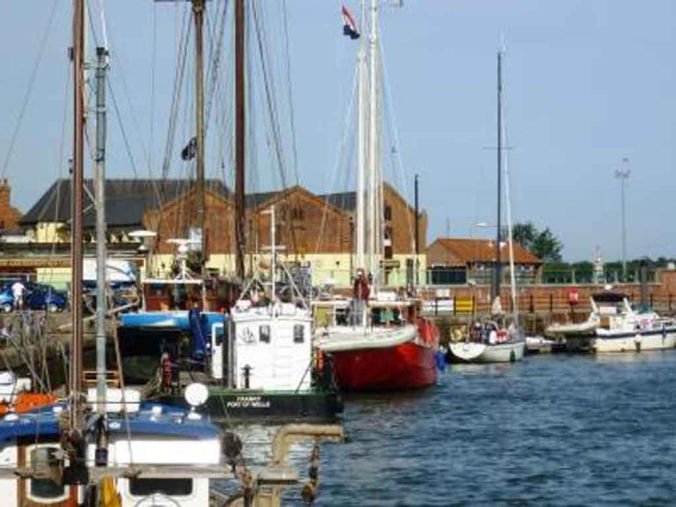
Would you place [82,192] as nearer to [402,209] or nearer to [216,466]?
[216,466]

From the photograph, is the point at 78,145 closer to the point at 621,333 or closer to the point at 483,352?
the point at 483,352

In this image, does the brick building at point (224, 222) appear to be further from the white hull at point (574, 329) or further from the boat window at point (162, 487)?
the boat window at point (162, 487)

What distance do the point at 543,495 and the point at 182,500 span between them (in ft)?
54.8

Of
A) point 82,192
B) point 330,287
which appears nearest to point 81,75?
point 82,192

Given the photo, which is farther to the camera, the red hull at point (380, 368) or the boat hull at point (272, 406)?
the red hull at point (380, 368)

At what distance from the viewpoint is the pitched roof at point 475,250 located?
5472 inches

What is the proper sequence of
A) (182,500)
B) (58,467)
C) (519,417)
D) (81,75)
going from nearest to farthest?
(58,467) → (182,500) → (81,75) → (519,417)

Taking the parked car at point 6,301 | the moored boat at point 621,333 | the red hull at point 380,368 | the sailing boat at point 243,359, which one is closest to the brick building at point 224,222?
the moored boat at point 621,333

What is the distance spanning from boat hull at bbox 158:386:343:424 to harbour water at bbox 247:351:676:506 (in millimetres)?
1433

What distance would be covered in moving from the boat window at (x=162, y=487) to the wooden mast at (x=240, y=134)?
3357cm

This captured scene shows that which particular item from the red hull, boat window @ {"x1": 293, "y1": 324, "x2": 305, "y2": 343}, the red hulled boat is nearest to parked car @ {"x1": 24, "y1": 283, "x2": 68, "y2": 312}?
the red hulled boat

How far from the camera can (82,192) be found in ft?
60.8

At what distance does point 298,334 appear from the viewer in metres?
45.0

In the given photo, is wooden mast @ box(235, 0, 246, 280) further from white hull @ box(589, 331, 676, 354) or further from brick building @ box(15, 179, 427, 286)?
white hull @ box(589, 331, 676, 354)
